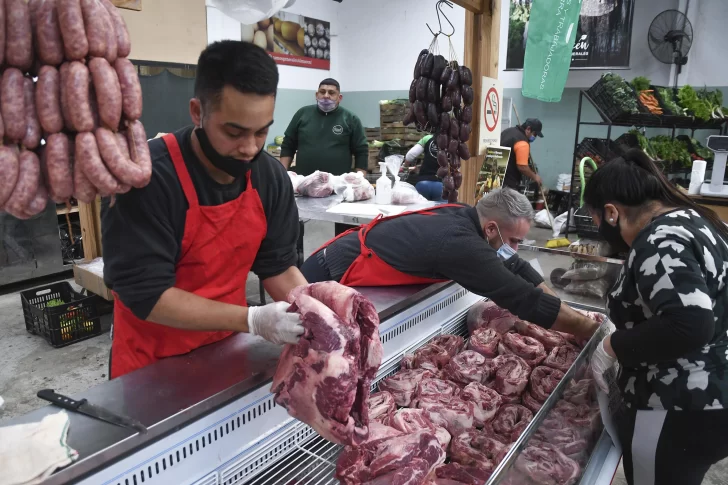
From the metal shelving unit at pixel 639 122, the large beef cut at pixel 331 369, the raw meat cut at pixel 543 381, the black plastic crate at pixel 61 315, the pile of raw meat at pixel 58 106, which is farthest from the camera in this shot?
the metal shelving unit at pixel 639 122

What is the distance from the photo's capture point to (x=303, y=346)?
1.52m

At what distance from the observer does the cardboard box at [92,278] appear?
526 cm

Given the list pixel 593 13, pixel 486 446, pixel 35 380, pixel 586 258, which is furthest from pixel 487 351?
pixel 593 13

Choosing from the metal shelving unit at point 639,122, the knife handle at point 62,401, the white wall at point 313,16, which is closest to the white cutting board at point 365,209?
the knife handle at point 62,401

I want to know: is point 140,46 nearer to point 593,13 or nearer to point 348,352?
point 348,352

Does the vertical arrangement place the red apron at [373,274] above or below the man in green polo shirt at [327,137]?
below

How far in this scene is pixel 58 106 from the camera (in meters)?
1.12

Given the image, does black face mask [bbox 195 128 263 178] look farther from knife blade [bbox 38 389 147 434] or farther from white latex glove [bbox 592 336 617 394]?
white latex glove [bbox 592 336 617 394]

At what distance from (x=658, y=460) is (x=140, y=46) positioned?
25.3 ft

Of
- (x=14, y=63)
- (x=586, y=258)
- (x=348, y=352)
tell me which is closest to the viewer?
(x=14, y=63)

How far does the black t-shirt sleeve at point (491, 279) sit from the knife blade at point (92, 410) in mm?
1635

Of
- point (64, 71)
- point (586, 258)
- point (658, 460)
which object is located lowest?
point (658, 460)

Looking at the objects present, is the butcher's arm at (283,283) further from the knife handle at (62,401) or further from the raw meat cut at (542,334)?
the raw meat cut at (542,334)

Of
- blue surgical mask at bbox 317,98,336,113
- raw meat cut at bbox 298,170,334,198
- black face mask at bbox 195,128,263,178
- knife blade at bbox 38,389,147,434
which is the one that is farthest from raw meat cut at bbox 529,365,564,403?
blue surgical mask at bbox 317,98,336,113
